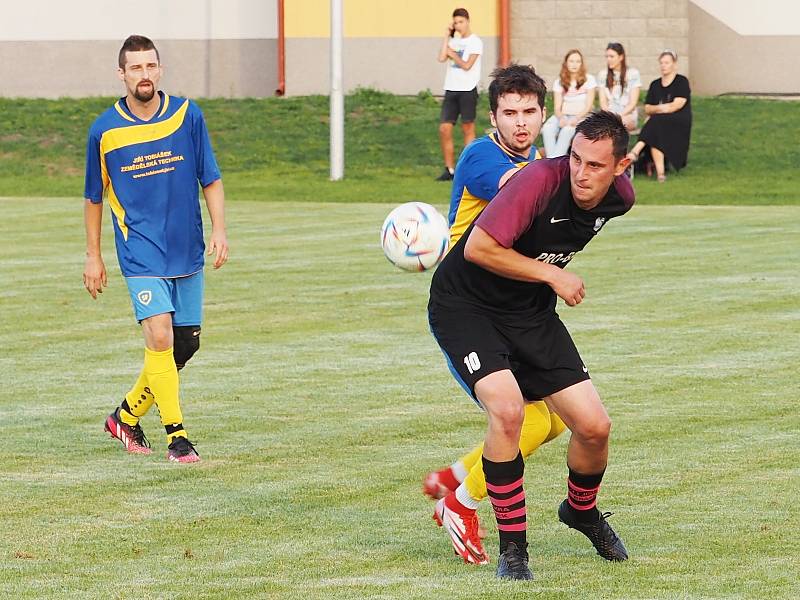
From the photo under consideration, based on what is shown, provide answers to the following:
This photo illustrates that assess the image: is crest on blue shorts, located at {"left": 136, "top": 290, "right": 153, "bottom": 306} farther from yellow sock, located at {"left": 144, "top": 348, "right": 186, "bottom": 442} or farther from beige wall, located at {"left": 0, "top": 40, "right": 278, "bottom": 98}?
beige wall, located at {"left": 0, "top": 40, "right": 278, "bottom": 98}

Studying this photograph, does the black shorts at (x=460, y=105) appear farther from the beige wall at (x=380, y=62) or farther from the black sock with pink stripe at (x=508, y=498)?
the black sock with pink stripe at (x=508, y=498)

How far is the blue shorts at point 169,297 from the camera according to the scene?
28.6 feet

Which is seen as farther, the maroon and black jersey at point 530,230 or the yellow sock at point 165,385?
the yellow sock at point 165,385

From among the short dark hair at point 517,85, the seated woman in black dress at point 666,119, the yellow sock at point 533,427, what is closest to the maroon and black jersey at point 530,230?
the yellow sock at point 533,427

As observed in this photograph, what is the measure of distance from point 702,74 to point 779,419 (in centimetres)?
2368

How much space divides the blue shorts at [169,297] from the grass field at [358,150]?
13.3 meters

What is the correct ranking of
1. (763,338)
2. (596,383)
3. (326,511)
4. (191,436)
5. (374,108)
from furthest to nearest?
1. (374,108)
2. (763,338)
3. (596,383)
4. (191,436)
5. (326,511)

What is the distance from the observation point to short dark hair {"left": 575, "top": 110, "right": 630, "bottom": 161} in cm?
620

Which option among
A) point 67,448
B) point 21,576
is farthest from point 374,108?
point 21,576

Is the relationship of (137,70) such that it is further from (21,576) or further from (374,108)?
(374,108)

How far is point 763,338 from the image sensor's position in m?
12.2

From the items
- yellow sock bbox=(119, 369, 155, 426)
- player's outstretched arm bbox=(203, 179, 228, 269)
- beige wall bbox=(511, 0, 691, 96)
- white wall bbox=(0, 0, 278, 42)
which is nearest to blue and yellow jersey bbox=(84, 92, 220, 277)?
player's outstretched arm bbox=(203, 179, 228, 269)

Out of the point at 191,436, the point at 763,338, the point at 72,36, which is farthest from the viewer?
the point at 72,36

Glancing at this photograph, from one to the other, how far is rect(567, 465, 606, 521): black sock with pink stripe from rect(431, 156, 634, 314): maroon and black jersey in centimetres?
66
